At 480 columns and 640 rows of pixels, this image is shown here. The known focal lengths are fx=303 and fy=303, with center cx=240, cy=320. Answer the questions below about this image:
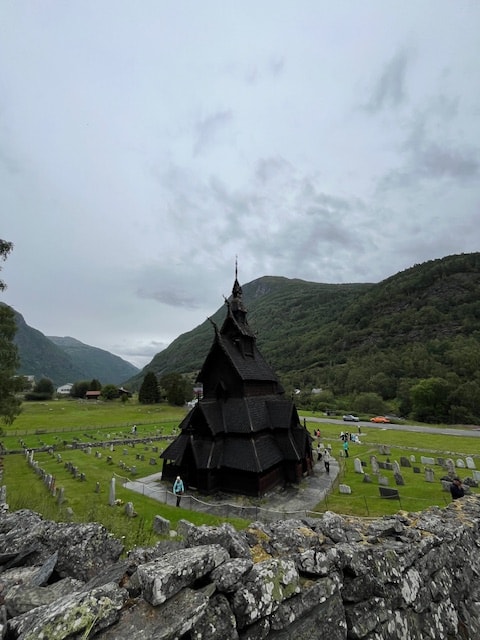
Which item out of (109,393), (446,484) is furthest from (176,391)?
(446,484)

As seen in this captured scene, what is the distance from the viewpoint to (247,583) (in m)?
3.69

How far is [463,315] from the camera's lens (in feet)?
428

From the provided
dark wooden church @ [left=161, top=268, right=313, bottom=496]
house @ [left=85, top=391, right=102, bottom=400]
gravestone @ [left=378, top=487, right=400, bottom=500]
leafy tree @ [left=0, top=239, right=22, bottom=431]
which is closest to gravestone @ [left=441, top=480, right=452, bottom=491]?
gravestone @ [left=378, top=487, right=400, bottom=500]

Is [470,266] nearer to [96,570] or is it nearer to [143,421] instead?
[143,421]

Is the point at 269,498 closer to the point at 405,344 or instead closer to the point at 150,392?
the point at 150,392

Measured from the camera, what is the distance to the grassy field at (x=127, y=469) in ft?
44.7

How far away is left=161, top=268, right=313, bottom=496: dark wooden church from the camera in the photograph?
19.3 metres

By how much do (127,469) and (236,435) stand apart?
1218 cm

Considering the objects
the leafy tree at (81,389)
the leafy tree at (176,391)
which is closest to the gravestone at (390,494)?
the leafy tree at (176,391)

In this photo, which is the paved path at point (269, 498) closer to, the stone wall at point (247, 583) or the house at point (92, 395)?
the stone wall at point (247, 583)

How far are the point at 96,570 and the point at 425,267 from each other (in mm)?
228457

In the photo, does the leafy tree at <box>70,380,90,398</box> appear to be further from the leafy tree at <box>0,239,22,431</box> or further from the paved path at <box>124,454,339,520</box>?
the paved path at <box>124,454,339,520</box>

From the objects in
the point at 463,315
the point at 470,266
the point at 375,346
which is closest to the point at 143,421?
the point at 375,346

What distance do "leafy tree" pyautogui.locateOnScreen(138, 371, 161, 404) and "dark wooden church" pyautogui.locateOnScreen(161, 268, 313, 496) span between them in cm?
7220
